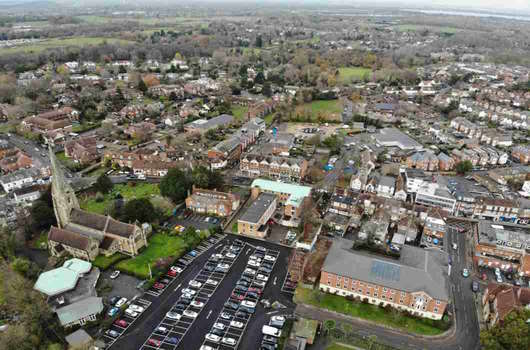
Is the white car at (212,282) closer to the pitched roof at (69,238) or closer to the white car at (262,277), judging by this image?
the white car at (262,277)

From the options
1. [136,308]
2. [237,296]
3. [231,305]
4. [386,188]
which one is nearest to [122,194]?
[136,308]

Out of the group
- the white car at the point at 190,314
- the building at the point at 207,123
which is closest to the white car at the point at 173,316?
the white car at the point at 190,314

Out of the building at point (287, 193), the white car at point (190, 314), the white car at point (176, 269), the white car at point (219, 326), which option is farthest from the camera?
the building at point (287, 193)

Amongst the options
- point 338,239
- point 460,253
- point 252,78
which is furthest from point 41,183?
point 252,78

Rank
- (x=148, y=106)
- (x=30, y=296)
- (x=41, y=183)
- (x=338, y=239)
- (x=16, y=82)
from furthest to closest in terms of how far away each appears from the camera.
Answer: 1. (x=16, y=82)
2. (x=148, y=106)
3. (x=41, y=183)
4. (x=338, y=239)
5. (x=30, y=296)

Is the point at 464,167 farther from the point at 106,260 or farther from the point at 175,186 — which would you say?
the point at 106,260

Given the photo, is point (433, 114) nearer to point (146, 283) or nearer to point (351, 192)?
point (351, 192)
